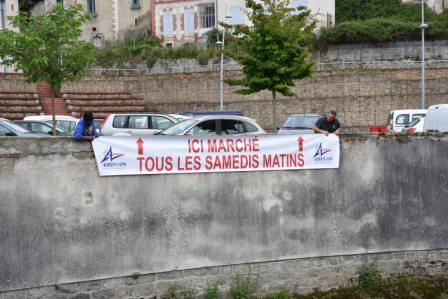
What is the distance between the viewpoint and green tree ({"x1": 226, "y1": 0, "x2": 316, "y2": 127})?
25000 millimetres

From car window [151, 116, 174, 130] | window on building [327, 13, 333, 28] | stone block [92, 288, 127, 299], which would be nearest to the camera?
stone block [92, 288, 127, 299]

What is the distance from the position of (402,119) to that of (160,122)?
11848 millimetres

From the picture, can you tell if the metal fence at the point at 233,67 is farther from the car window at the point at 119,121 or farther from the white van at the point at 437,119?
the white van at the point at 437,119

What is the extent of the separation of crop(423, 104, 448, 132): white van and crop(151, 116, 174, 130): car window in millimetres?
8680

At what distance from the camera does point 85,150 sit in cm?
1032

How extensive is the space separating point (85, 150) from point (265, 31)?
15842 millimetres

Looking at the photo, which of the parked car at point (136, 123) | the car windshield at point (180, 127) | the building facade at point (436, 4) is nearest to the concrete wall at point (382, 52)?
the building facade at point (436, 4)

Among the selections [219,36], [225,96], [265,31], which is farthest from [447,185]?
[219,36]

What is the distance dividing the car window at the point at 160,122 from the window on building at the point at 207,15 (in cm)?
3397

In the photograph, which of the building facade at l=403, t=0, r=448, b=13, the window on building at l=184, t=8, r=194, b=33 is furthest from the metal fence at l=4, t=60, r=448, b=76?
the building facade at l=403, t=0, r=448, b=13

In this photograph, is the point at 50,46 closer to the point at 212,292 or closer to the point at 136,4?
the point at 212,292

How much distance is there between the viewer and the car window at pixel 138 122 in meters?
22.0

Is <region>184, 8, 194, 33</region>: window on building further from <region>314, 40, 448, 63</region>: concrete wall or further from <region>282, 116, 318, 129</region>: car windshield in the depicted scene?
<region>282, 116, 318, 129</region>: car windshield

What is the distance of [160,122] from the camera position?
22141mm
